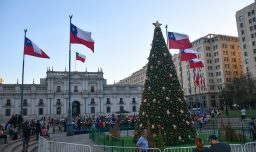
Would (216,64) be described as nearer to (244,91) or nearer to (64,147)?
(244,91)

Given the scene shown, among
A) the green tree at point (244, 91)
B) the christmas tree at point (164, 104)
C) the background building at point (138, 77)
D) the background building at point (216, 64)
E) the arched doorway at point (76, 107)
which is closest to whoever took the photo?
the christmas tree at point (164, 104)

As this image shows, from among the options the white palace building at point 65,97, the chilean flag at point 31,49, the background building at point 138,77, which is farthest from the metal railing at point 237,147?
the background building at point 138,77

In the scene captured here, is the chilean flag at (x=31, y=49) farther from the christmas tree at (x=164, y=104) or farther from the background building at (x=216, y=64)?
the background building at (x=216, y=64)

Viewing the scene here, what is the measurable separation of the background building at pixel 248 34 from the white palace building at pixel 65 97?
1322 inches

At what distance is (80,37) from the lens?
896 inches

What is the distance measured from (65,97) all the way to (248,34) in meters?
51.6

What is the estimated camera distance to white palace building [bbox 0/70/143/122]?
67250 mm

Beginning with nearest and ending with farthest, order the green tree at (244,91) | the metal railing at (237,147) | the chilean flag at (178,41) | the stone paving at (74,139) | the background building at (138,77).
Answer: the metal railing at (237,147)
the stone paving at (74,139)
the chilean flag at (178,41)
the green tree at (244,91)
the background building at (138,77)

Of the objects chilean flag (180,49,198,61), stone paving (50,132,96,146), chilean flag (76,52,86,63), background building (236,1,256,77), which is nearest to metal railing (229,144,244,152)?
stone paving (50,132,96,146)

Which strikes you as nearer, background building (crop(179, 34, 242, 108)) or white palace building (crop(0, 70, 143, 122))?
white palace building (crop(0, 70, 143, 122))

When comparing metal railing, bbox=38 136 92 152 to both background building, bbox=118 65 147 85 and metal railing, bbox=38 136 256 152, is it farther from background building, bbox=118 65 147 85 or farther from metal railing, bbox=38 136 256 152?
background building, bbox=118 65 147 85

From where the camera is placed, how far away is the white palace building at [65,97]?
67.2 meters

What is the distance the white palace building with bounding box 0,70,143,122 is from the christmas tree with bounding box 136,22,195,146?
54180 mm

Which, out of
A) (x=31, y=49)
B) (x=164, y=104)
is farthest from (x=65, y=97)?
(x=164, y=104)
